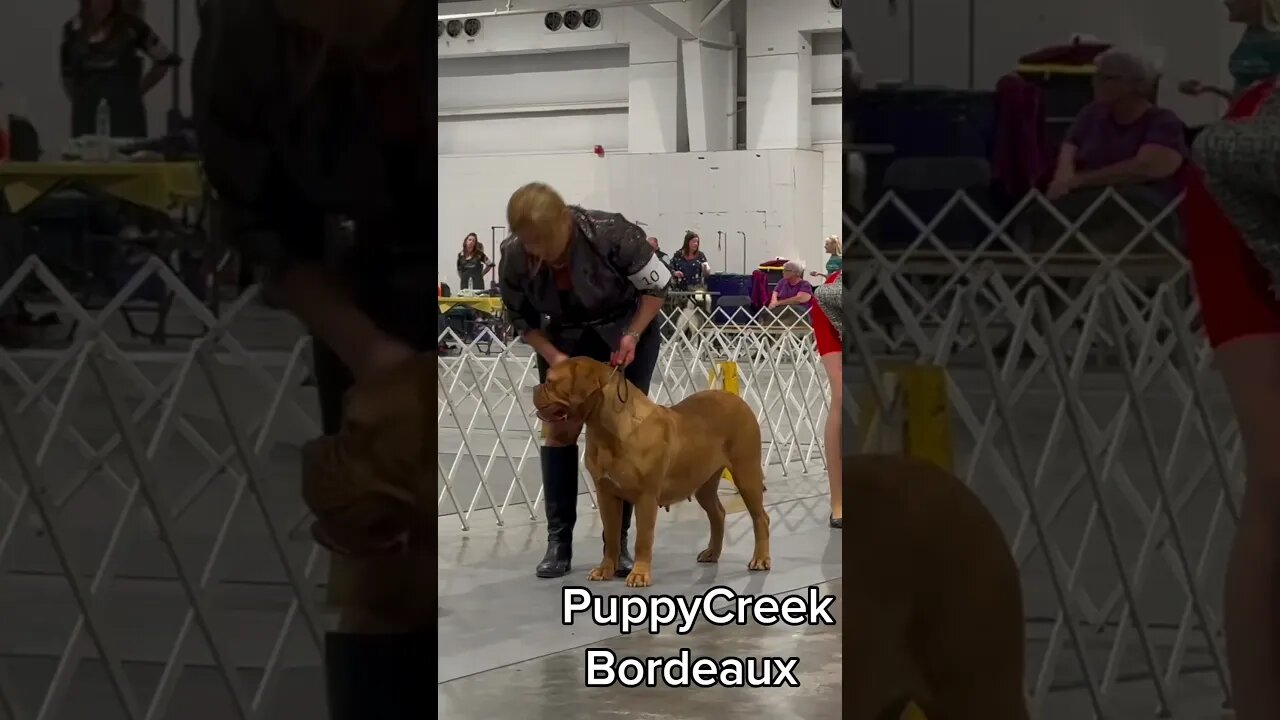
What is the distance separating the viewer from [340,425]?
1310 mm

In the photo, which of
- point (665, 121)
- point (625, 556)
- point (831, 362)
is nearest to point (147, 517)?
point (625, 556)

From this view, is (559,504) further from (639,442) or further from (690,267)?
(690,267)

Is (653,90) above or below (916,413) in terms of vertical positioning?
above

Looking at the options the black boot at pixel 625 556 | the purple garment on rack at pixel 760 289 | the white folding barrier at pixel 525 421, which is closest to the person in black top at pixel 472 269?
the purple garment on rack at pixel 760 289

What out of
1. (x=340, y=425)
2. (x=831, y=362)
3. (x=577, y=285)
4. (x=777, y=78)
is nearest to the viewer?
(x=340, y=425)

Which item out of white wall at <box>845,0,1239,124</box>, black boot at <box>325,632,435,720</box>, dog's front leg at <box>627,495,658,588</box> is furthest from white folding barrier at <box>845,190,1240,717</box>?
dog's front leg at <box>627,495,658,588</box>

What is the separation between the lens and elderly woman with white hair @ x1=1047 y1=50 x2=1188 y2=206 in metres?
1.11

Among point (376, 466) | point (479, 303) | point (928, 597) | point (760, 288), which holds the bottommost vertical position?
point (928, 597)

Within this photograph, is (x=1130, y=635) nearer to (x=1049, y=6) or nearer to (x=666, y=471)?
(x=1049, y=6)

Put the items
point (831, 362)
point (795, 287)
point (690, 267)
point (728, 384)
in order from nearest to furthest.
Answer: point (831, 362) < point (728, 384) < point (795, 287) < point (690, 267)

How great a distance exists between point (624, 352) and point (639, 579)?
492 mm

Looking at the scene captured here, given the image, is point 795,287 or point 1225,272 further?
point 795,287

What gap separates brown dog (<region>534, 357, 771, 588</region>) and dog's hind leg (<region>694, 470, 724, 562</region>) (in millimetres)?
104

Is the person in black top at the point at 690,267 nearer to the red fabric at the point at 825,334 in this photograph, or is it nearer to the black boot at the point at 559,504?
the red fabric at the point at 825,334
